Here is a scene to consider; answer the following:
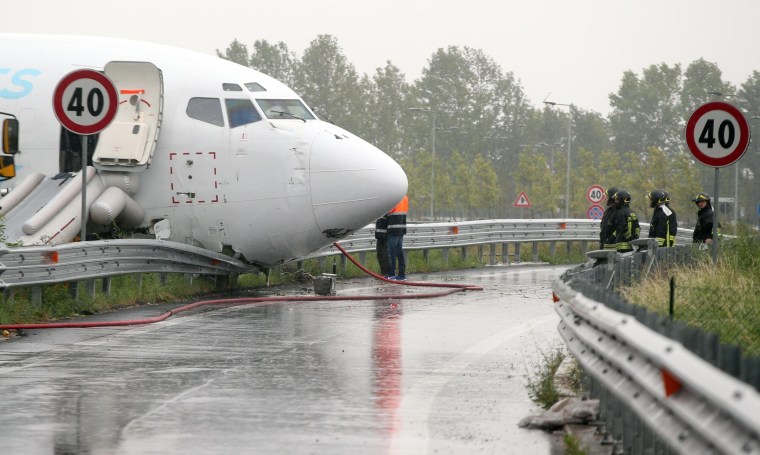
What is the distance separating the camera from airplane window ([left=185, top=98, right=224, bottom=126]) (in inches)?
780

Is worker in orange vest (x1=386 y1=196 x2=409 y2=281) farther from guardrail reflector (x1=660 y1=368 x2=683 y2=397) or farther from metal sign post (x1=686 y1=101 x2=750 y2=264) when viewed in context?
guardrail reflector (x1=660 y1=368 x2=683 y2=397)

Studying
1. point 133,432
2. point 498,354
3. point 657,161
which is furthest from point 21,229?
point 657,161

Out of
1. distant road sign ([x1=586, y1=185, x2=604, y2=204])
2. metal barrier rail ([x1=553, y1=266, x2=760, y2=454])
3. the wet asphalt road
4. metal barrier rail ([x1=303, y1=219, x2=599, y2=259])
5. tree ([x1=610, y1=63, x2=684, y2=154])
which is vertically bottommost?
the wet asphalt road

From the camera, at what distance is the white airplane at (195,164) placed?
19.4 metres

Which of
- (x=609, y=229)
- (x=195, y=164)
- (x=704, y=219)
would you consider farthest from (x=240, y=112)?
(x=704, y=219)

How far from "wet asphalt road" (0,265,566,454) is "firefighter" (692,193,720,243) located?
629 centimetres

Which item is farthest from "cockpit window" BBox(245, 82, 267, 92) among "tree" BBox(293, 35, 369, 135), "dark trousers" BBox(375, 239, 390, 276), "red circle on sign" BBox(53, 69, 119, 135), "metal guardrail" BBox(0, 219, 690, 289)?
"tree" BBox(293, 35, 369, 135)

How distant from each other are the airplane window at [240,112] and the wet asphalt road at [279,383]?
2.87 metres

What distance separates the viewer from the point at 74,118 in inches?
709

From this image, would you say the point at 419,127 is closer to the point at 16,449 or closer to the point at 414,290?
the point at 414,290

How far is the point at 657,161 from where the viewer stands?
8812 centimetres

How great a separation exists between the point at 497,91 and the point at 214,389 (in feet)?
487

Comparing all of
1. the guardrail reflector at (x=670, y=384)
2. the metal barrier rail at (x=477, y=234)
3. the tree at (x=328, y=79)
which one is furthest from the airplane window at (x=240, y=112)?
the tree at (x=328, y=79)

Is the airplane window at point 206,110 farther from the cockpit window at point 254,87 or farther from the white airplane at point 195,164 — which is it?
the cockpit window at point 254,87
